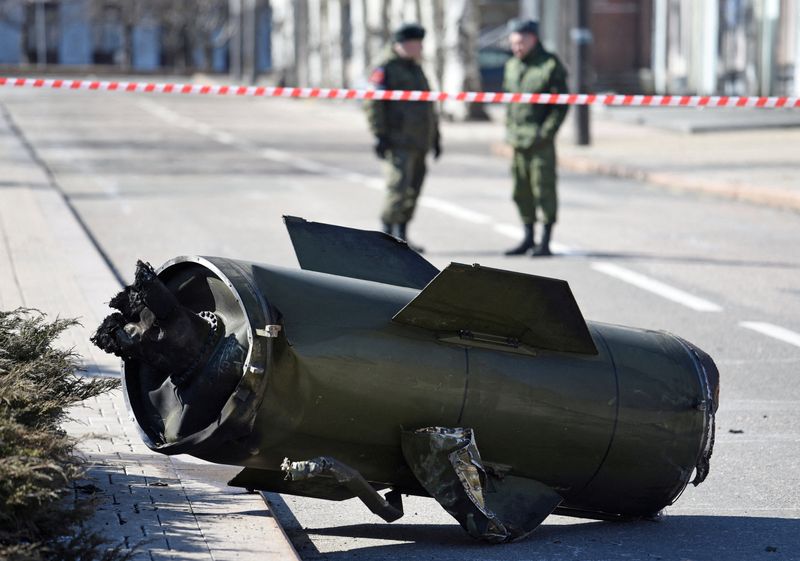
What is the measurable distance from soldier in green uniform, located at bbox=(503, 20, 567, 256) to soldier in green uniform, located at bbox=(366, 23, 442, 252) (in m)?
0.71

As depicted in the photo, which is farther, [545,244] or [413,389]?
[545,244]

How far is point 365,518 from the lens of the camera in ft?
17.5

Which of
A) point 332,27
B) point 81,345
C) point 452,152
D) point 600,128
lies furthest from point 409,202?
point 332,27

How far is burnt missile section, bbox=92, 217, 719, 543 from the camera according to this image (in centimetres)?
457

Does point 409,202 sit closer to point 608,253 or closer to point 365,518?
point 608,253

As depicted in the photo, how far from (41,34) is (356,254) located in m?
78.7

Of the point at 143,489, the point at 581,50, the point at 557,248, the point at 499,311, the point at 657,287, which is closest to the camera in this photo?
the point at 499,311

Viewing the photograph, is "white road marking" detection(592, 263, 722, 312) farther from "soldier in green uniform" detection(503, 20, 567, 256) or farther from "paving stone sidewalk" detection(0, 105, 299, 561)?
"paving stone sidewalk" detection(0, 105, 299, 561)

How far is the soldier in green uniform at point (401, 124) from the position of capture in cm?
1205

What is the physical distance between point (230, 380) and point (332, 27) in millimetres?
50877

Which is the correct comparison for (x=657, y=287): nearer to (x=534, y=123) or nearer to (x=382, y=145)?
(x=534, y=123)

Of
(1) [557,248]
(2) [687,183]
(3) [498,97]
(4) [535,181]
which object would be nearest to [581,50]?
(2) [687,183]

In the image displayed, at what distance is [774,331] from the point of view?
895cm

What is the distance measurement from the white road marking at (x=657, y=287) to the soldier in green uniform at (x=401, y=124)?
66.2 inches
